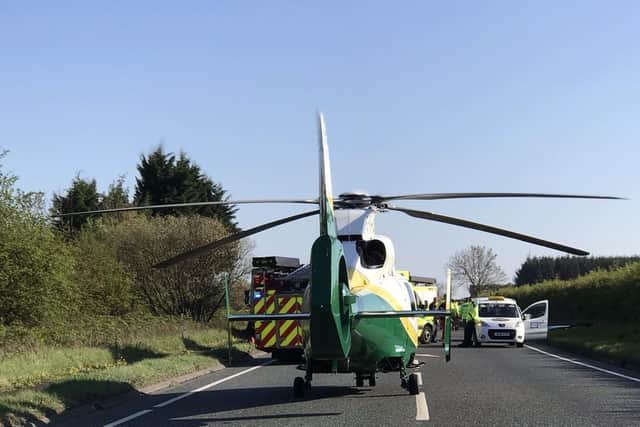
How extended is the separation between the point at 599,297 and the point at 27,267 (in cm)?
2853

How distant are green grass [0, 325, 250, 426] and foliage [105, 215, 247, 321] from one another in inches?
552

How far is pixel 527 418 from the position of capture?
1144 cm

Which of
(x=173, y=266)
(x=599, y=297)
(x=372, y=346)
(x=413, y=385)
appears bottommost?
(x=413, y=385)

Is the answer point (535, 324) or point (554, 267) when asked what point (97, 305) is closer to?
point (535, 324)

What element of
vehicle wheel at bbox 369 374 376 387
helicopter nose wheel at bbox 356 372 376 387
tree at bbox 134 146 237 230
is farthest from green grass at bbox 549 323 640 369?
tree at bbox 134 146 237 230

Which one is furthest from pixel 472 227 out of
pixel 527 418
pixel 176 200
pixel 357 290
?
pixel 176 200

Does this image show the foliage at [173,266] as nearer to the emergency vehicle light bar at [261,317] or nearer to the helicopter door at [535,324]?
the helicopter door at [535,324]

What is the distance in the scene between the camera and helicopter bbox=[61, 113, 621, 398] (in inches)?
414

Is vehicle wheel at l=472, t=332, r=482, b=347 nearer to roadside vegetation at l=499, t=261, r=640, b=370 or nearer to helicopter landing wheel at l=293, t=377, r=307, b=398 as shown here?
roadside vegetation at l=499, t=261, r=640, b=370

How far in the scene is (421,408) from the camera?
12.6m

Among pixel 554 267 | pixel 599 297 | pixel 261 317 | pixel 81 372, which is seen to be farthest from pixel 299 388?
pixel 554 267

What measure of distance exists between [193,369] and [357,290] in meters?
8.36

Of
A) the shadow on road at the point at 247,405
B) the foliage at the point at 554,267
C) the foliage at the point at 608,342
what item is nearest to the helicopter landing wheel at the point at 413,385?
the shadow on road at the point at 247,405

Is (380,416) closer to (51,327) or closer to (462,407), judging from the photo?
(462,407)
